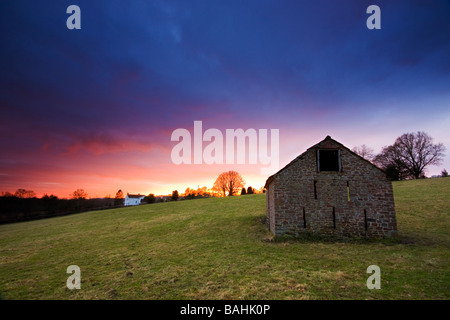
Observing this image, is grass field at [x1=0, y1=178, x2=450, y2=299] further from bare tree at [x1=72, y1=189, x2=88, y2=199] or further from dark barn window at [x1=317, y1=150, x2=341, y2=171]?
bare tree at [x1=72, y1=189, x2=88, y2=199]

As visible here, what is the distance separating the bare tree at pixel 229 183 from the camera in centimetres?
6638

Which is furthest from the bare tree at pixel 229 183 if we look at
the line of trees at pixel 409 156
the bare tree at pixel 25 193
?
the bare tree at pixel 25 193

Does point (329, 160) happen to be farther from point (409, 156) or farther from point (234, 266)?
point (409, 156)

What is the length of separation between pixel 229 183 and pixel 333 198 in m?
53.4

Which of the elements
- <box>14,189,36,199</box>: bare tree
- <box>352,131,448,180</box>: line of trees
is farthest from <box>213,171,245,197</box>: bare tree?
<box>14,189,36,199</box>: bare tree

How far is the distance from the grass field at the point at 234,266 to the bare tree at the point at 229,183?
4885 centimetres

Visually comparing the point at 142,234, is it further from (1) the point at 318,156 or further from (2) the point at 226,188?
(2) the point at 226,188

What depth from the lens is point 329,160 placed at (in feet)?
50.8

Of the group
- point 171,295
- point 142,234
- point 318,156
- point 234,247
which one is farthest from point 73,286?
point 318,156

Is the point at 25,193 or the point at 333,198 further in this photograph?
the point at 25,193

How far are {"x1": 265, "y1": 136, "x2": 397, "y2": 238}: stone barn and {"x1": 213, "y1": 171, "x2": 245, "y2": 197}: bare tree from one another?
172ft

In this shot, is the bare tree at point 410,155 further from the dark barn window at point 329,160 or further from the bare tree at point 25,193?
the bare tree at point 25,193

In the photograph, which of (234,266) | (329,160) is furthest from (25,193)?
(329,160)

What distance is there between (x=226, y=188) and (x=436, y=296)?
200ft
